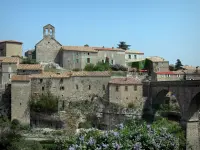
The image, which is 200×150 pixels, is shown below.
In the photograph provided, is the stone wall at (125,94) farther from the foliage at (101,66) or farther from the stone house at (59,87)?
the foliage at (101,66)

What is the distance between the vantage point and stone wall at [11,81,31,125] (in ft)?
143

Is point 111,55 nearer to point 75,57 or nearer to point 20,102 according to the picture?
point 75,57

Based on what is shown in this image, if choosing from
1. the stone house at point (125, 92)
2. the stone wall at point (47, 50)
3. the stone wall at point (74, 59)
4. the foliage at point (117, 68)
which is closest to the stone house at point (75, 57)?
the stone wall at point (74, 59)

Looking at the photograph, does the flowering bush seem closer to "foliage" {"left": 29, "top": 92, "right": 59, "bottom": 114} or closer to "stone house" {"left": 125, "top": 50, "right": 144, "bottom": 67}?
"foliage" {"left": 29, "top": 92, "right": 59, "bottom": 114}

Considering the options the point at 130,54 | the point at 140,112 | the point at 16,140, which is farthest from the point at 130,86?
the point at 130,54

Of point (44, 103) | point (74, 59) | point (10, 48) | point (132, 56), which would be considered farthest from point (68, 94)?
point (132, 56)

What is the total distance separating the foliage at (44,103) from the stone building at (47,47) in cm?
1225

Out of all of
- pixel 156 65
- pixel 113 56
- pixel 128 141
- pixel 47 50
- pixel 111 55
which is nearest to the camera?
pixel 128 141

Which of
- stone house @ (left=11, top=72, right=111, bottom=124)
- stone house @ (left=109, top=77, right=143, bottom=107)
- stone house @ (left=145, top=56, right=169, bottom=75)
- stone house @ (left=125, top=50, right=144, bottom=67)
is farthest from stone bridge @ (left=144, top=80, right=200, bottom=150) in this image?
stone house @ (left=125, top=50, right=144, bottom=67)

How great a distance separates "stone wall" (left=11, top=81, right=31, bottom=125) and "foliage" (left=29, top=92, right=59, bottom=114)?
0.97m

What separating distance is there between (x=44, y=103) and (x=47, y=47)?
14511 millimetres

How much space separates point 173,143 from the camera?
55.0 feet

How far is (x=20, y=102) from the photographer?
4375 centimetres

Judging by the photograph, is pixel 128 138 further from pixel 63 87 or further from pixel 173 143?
pixel 63 87
